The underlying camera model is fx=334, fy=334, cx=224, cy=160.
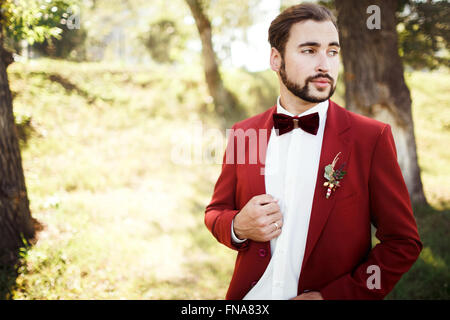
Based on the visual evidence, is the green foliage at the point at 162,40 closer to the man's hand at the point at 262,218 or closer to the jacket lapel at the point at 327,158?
the jacket lapel at the point at 327,158

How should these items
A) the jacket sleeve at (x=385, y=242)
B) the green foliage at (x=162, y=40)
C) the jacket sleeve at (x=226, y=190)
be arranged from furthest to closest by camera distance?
1. the green foliage at (x=162, y=40)
2. the jacket sleeve at (x=226, y=190)
3. the jacket sleeve at (x=385, y=242)

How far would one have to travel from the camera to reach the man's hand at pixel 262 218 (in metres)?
1.99

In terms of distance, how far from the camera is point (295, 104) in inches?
88.4

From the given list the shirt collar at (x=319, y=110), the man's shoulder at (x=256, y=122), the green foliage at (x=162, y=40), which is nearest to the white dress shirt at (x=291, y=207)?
the shirt collar at (x=319, y=110)

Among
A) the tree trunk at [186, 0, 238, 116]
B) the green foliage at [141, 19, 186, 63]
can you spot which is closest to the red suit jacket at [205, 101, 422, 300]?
the tree trunk at [186, 0, 238, 116]

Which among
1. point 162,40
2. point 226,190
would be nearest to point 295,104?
point 226,190

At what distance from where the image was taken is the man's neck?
2224 mm

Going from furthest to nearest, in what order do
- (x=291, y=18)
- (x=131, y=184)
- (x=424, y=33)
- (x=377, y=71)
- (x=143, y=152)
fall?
1. (x=143, y=152)
2. (x=131, y=184)
3. (x=424, y=33)
4. (x=377, y=71)
5. (x=291, y=18)

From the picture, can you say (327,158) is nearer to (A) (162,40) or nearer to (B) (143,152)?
(B) (143,152)

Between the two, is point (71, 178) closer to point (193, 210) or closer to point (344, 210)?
point (193, 210)

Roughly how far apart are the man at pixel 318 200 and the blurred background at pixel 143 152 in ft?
10.4

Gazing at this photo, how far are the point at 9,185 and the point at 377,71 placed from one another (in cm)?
576

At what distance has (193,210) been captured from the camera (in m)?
7.43

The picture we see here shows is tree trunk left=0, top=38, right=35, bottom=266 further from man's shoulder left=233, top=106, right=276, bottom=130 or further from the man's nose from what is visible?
the man's nose
